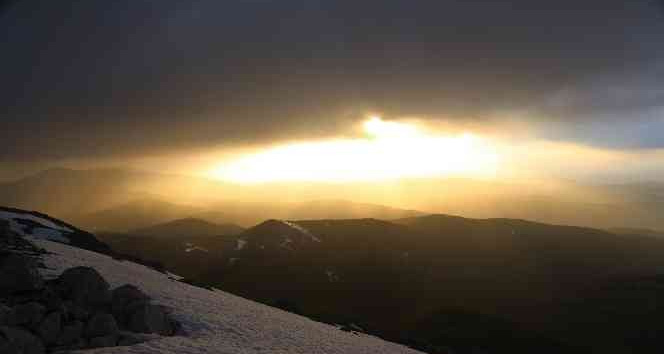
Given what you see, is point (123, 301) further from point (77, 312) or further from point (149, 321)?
point (77, 312)

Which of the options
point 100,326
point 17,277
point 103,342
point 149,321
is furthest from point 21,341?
point 17,277

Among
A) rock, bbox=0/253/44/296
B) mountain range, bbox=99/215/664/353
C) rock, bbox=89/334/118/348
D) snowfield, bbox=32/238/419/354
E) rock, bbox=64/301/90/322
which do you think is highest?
rock, bbox=0/253/44/296

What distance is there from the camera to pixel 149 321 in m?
18.7

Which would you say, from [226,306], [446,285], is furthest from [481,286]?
[226,306]

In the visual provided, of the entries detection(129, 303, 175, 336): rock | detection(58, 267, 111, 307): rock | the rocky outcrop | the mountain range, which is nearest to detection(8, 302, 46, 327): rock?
the rocky outcrop

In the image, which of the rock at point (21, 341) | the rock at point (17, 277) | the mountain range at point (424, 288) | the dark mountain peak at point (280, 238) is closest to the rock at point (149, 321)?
the rock at point (21, 341)

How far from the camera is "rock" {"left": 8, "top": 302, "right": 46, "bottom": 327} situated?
1596cm

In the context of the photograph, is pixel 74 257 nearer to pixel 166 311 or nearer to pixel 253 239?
pixel 166 311

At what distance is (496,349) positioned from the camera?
87.6 m

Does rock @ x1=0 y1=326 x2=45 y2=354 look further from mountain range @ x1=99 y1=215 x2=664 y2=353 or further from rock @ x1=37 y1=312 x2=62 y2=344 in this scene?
mountain range @ x1=99 y1=215 x2=664 y2=353

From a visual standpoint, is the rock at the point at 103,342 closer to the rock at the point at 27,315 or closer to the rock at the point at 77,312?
the rock at the point at 77,312

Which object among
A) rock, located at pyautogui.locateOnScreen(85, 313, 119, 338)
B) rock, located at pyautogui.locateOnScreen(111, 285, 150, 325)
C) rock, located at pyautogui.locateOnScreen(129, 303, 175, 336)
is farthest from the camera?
rock, located at pyautogui.locateOnScreen(111, 285, 150, 325)

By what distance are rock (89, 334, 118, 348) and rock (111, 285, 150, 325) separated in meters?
2.92

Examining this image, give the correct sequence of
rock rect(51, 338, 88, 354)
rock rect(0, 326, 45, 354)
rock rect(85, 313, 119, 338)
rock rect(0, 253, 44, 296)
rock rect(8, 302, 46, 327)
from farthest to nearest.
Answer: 1. rock rect(0, 253, 44, 296)
2. rock rect(85, 313, 119, 338)
3. rock rect(8, 302, 46, 327)
4. rock rect(51, 338, 88, 354)
5. rock rect(0, 326, 45, 354)
